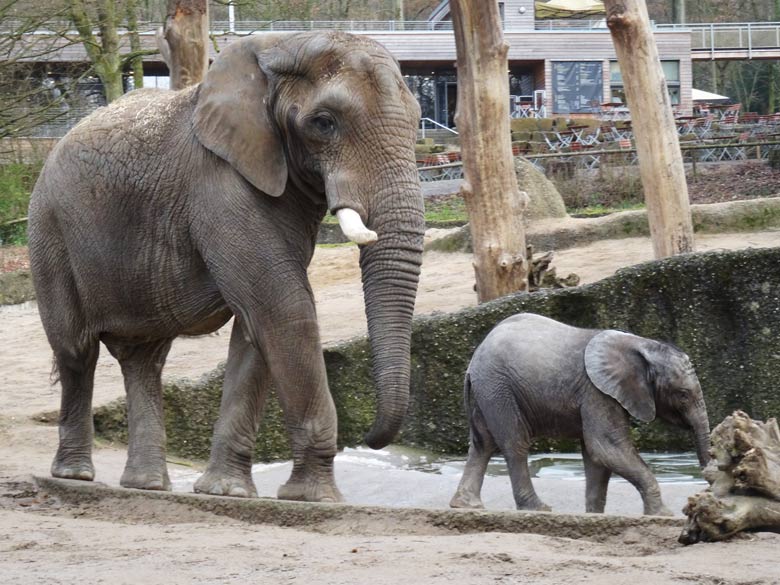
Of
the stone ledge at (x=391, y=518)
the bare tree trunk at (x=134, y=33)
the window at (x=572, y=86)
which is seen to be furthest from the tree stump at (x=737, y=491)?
the window at (x=572, y=86)

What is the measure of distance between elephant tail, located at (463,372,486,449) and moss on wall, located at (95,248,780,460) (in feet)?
5.68

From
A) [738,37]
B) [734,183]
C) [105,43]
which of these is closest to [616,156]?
[734,183]

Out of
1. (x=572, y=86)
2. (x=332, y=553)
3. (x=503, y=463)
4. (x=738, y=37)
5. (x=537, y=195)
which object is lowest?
(x=503, y=463)

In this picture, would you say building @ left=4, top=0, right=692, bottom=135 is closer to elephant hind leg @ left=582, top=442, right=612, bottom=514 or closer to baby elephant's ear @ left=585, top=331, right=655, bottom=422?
baby elephant's ear @ left=585, top=331, right=655, bottom=422

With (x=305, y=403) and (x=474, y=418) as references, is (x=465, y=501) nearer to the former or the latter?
(x=474, y=418)

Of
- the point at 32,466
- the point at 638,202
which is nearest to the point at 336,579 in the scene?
the point at 32,466

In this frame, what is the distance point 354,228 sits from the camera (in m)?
5.86

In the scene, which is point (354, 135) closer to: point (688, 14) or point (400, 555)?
point (400, 555)

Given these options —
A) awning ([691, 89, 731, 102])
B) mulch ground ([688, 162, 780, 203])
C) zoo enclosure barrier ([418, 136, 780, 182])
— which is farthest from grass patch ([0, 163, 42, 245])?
awning ([691, 89, 731, 102])

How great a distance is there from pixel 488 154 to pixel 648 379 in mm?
5251

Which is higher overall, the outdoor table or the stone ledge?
the outdoor table

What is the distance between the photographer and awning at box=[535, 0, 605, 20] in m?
50.1

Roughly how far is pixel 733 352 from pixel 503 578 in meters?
5.56

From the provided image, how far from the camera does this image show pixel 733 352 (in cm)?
948
